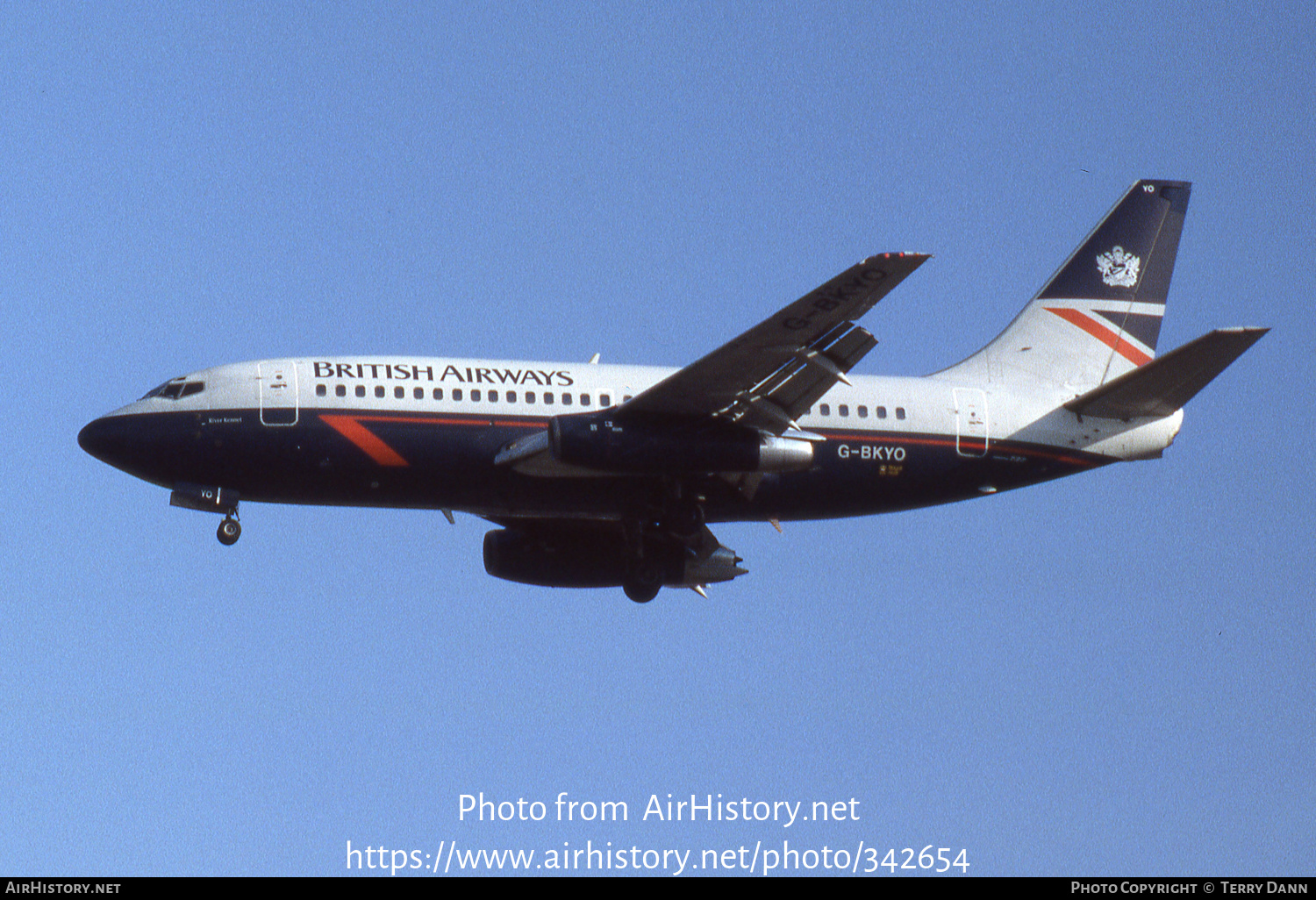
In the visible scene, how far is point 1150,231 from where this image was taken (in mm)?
46375

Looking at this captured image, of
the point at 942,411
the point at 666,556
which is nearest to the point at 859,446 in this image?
the point at 942,411

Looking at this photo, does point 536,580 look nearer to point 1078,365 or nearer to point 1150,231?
point 1078,365

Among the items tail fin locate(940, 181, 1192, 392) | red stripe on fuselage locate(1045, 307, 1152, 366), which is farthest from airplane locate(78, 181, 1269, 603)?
red stripe on fuselage locate(1045, 307, 1152, 366)

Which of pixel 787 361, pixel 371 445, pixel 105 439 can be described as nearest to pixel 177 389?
pixel 105 439

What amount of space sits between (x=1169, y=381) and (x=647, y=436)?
1192 centimetres

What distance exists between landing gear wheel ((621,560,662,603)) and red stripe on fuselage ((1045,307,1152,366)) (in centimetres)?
1252

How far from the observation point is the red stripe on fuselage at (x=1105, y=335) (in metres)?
45.1

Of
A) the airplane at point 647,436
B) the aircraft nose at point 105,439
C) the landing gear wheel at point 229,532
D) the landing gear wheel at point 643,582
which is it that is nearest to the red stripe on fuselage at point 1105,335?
the airplane at point 647,436

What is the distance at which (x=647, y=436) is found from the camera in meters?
37.3

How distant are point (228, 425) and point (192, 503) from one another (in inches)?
71.9

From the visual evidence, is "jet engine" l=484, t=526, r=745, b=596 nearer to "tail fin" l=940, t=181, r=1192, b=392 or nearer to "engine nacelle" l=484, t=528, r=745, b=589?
"engine nacelle" l=484, t=528, r=745, b=589
